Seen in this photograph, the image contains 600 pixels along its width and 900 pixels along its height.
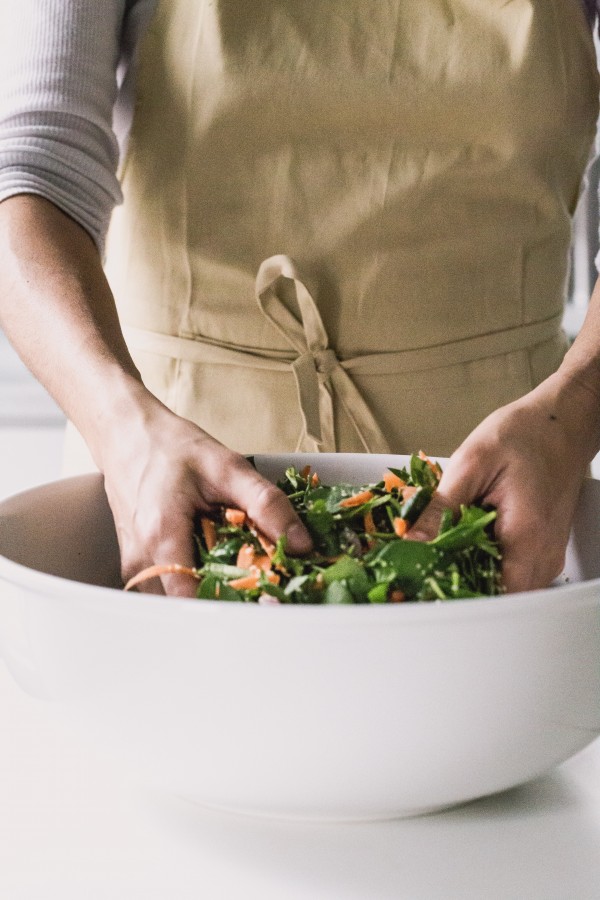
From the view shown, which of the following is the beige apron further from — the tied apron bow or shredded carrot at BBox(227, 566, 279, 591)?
shredded carrot at BBox(227, 566, 279, 591)

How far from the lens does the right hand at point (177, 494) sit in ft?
2.27

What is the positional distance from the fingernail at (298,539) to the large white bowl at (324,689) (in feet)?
0.55

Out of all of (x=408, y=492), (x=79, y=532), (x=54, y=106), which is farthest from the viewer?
(x=54, y=106)

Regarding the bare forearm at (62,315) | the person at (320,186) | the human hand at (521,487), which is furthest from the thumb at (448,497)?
the person at (320,186)

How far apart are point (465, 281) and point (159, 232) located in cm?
35

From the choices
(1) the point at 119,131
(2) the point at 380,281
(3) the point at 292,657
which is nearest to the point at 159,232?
(1) the point at 119,131

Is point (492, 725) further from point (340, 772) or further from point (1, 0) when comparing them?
point (1, 0)

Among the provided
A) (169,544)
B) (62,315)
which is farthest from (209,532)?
(62,315)

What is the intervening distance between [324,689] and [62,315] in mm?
480

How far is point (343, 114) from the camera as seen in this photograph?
113 cm

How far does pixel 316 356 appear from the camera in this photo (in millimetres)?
1150

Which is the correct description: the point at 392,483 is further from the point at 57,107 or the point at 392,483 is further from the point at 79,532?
the point at 57,107

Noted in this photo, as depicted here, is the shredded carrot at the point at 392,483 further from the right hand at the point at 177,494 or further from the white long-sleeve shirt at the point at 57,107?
the white long-sleeve shirt at the point at 57,107

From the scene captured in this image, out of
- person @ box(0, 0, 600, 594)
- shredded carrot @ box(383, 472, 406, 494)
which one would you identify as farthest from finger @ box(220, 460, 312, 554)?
person @ box(0, 0, 600, 594)
